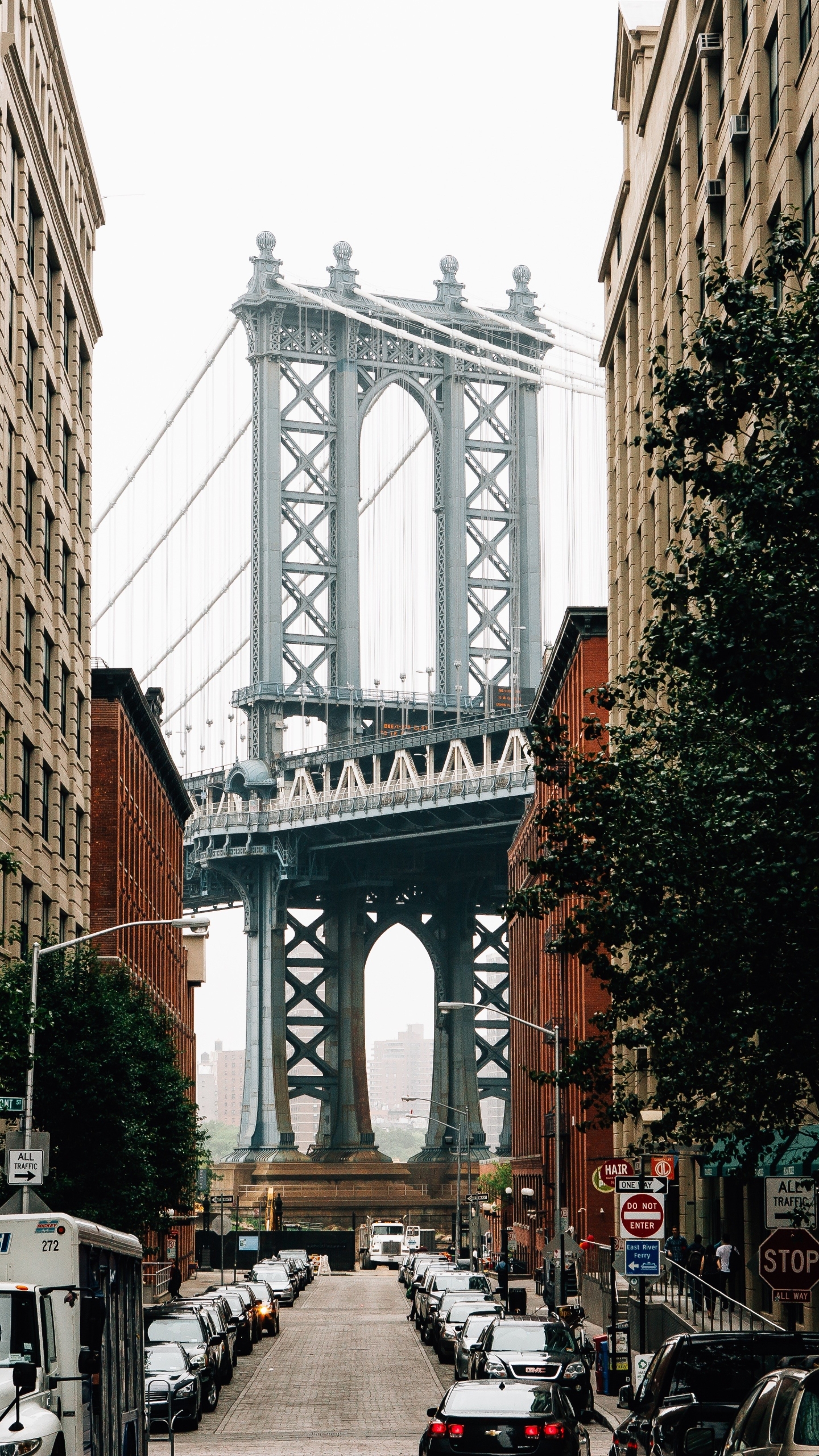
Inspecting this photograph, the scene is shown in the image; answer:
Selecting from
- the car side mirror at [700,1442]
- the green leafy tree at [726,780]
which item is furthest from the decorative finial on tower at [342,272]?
the car side mirror at [700,1442]

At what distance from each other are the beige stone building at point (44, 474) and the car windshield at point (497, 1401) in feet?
90.4

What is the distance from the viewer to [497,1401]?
20.9 metres

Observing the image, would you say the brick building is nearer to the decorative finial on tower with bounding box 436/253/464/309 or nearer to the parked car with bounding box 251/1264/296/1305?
the parked car with bounding box 251/1264/296/1305

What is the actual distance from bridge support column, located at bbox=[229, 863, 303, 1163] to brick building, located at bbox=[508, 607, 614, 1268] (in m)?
20.2

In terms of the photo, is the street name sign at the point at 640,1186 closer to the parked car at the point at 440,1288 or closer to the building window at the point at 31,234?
the parked car at the point at 440,1288

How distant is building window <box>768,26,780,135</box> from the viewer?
35.8 meters

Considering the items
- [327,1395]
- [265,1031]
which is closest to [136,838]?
[327,1395]

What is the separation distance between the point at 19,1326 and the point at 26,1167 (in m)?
15.8

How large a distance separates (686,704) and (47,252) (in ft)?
129

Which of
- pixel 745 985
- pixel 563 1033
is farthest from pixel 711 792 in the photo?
pixel 563 1033

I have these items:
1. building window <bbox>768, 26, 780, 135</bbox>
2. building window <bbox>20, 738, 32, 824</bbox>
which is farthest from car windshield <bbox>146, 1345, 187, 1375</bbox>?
building window <bbox>768, 26, 780, 135</bbox>

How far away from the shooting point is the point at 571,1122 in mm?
76750

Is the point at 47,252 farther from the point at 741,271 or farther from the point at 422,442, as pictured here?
the point at 422,442

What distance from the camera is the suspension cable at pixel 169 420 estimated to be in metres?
148
